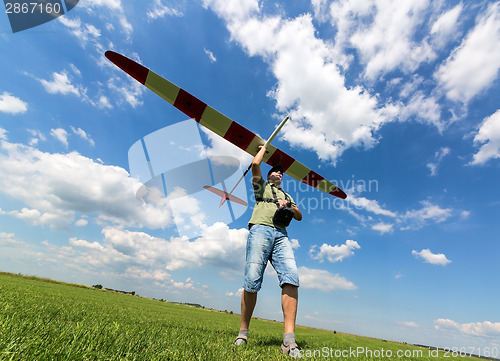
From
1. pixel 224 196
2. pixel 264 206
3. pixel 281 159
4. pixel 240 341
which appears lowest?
pixel 240 341

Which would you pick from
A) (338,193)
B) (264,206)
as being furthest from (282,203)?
(338,193)

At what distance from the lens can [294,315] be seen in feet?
10.8

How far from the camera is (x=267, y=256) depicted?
141 inches

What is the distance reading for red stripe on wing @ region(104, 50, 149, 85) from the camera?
18.0ft

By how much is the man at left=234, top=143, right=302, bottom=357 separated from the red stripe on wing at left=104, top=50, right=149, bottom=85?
3675 millimetres

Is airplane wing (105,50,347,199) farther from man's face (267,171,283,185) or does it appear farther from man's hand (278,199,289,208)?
man's hand (278,199,289,208)

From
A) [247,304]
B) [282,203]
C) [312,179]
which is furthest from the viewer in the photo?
[312,179]

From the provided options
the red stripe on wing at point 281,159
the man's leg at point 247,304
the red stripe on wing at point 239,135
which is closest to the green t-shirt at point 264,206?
the man's leg at point 247,304

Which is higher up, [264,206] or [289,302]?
[264,206]

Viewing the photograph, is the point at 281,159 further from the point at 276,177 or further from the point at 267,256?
the point at 267,256

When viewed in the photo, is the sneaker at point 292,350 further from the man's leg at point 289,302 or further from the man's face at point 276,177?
the man's face at point 276,177

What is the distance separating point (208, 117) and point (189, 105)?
1.83 feet

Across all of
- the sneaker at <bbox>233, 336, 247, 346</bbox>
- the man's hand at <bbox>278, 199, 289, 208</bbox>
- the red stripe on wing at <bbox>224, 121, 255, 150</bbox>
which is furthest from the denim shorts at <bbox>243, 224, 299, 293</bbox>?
the red stripe on wing at <bbox>224, 121, 255, 150</bbox>

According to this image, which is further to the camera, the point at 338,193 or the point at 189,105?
the point at 338,193
